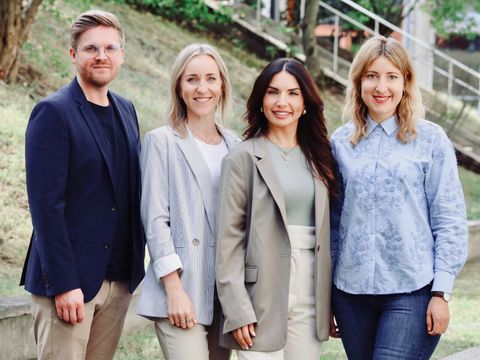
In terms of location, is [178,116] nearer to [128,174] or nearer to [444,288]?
[128,174]

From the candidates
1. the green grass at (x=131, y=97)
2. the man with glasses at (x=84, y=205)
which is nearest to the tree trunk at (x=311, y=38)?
the green grass at (x=131, y=97)

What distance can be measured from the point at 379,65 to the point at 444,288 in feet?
3.73

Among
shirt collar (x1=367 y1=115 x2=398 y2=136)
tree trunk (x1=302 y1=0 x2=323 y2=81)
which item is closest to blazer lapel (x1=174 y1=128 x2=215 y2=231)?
shirt collar (x1=367 y1=115 x2=398 y2=136)

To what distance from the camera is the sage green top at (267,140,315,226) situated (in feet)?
15.3

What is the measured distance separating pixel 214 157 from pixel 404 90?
102 cm

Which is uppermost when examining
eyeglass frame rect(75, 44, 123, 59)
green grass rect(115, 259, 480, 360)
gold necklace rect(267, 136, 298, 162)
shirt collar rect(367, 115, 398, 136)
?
eyeglass frame rect(75, 44, 123, 59)

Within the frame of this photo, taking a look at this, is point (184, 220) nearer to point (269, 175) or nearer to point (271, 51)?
point (269, 175)

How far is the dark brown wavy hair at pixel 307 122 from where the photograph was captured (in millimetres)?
4762

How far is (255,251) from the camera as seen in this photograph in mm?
4586

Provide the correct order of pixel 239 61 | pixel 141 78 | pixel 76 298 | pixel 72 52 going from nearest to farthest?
1. pixel 76 298
2. pixel 72 52
3. pixel 141 78
4. pixel 239 61

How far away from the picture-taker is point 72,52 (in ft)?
15.7

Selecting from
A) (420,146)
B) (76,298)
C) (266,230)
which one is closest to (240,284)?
(266,230)

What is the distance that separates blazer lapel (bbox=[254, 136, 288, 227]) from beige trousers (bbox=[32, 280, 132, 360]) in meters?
0.93

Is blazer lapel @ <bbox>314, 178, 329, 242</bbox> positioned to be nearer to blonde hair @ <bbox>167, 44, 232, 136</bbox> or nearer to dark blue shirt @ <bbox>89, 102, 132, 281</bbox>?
blonde hair @ <bbox>167, 44, 232, 136</bbox>
